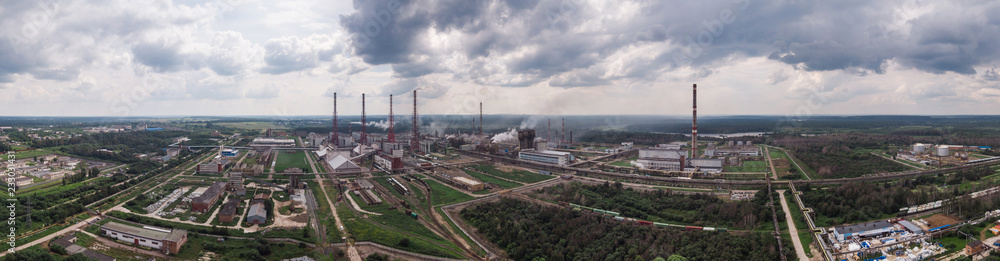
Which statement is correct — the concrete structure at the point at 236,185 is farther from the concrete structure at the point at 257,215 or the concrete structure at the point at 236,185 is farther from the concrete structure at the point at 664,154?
the concrete structure at the point at 664,154

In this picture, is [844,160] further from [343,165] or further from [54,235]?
[54,235]

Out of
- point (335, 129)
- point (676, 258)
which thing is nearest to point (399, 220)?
point (676, 258)

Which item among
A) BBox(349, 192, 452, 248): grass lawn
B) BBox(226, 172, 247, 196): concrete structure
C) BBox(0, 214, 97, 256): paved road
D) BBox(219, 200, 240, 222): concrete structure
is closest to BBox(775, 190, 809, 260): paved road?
BBox(349, 192, 452, 248): grass lawn

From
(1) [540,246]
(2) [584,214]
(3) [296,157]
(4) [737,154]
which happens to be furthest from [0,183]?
(4) [737,154]

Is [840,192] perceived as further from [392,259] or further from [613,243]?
[392,259]

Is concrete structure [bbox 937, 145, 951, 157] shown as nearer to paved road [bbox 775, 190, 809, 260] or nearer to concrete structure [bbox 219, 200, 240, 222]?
paved road [bbox 775, 190, 809, 260]

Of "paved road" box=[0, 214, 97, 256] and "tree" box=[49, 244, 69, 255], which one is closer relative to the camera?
"tree" box=[49, 244, 69, 255]
